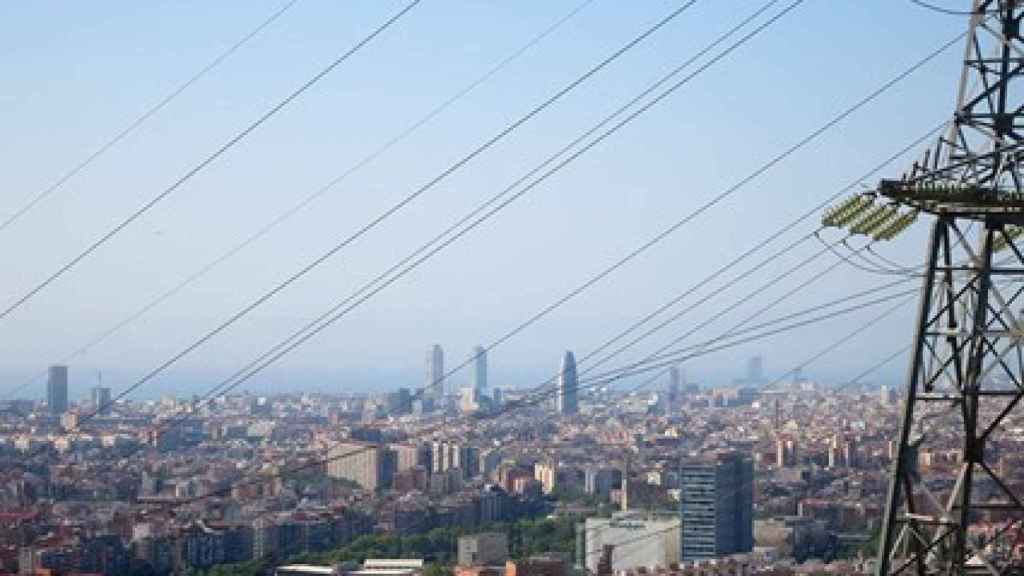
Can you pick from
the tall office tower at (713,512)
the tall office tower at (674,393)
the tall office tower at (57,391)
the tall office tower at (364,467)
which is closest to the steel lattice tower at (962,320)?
the tall office tower at (713,512)

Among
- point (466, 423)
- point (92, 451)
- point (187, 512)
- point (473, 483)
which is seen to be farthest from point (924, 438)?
point (466, 423)

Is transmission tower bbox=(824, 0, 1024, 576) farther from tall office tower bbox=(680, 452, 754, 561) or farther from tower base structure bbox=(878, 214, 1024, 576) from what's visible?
tall office tower bbox=(680, 452, 754, 561)

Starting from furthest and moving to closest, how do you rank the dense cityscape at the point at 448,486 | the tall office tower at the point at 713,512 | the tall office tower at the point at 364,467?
the tall office tower at the point at 364,467 → the tall office tower at the point at 713,512 → the dense cityscape at the point at 448,486

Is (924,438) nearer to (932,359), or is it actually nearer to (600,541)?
(932,359)

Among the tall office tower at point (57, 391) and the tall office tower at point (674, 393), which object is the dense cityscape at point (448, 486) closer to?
the tall office tower at point (57, 391)

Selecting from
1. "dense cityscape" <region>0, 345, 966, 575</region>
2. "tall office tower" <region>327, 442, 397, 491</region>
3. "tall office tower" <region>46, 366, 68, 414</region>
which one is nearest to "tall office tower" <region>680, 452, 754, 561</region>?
"dense cityscape" <region>0, 345, 966, 575</region>

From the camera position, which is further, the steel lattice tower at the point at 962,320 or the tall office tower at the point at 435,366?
the tall office tower at the point at 435,366
